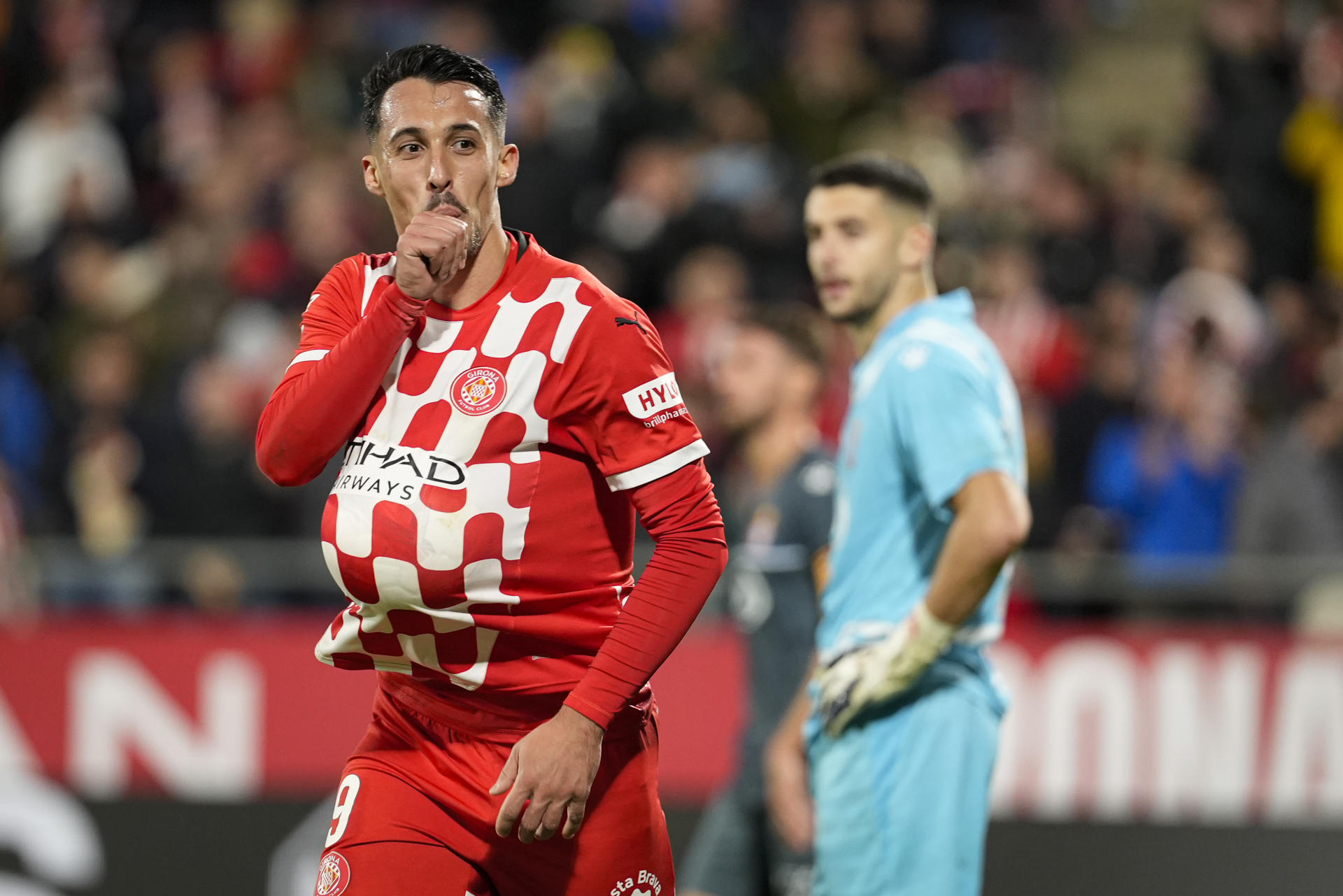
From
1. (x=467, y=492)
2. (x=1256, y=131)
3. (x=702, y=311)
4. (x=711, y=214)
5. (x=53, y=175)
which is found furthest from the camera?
(x=53, y=175)

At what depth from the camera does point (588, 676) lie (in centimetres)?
322

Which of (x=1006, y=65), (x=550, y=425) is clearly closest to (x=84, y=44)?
(x=1006, y=65)

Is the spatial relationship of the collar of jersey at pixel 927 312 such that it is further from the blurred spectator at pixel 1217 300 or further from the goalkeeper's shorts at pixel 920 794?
the blurred spectator at pixel 1217 300

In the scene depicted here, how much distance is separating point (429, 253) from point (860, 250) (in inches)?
71.2

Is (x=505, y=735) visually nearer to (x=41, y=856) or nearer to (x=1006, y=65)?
(x=41, y=856)

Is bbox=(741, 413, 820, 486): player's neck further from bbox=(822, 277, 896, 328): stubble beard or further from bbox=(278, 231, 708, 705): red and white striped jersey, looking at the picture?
bbox=(278, 231, 708, 705): red and white striped jersey

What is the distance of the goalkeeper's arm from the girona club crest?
1.24m

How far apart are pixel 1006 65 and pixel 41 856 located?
8958 mm

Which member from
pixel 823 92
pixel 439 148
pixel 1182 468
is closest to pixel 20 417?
pixel 823 92

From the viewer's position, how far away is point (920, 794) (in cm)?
411

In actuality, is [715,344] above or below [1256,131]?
below

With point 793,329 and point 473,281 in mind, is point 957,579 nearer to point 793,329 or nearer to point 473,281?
point 473,281

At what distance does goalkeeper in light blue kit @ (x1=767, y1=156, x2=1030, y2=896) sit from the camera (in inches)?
159

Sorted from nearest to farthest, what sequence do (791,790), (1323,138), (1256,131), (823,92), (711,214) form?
(791,790) < (711,214) < (1323,138) < (1256,131) < (823,92)
